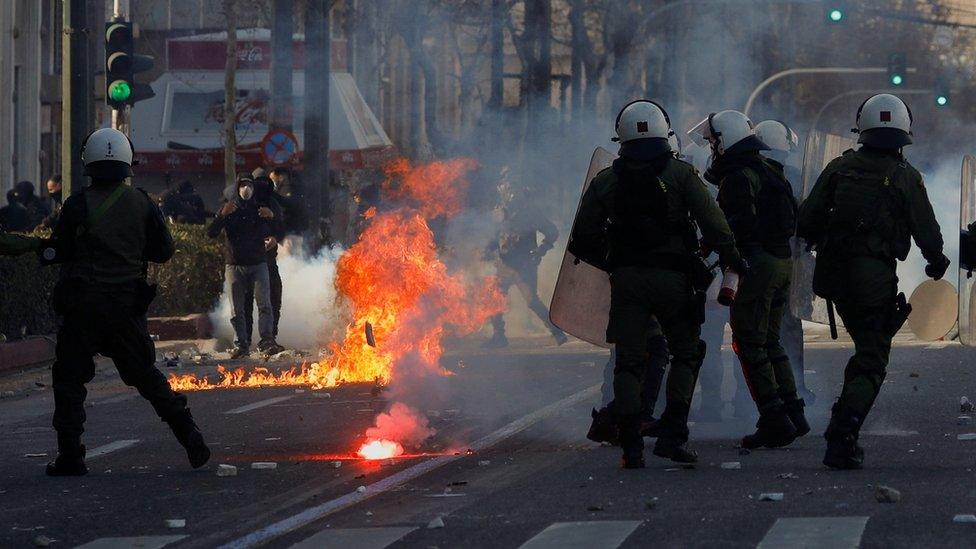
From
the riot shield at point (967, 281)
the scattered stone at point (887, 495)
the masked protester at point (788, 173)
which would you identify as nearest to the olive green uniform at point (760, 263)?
the masked protester at point (788, 173)

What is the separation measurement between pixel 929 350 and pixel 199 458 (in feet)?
33.3

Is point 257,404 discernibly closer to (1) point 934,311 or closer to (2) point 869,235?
(1) point 934,311

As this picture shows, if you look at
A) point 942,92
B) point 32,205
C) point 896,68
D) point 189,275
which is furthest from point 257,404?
point 942,92

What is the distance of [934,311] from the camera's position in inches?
508

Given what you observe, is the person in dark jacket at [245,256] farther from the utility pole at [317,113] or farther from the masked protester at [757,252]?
the masked protester at [757,252]

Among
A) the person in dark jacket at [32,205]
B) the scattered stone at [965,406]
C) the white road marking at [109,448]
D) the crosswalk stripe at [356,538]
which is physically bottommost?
the person in dark jacket at [32,205]

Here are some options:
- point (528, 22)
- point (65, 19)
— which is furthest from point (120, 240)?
point (528, 22)

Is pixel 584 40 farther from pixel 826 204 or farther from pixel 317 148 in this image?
pixel 826 204

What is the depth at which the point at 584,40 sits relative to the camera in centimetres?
4091

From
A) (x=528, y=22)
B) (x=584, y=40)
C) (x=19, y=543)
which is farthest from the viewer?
(x=584, y=40)

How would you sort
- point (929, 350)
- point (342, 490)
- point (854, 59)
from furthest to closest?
point (854, 59)
point (929, 350)
point (342, 490)

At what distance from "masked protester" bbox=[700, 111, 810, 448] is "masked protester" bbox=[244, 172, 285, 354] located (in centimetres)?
889

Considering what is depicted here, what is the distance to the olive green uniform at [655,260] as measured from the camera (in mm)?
9172

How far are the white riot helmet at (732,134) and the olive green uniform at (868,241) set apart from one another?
0.72 metres
